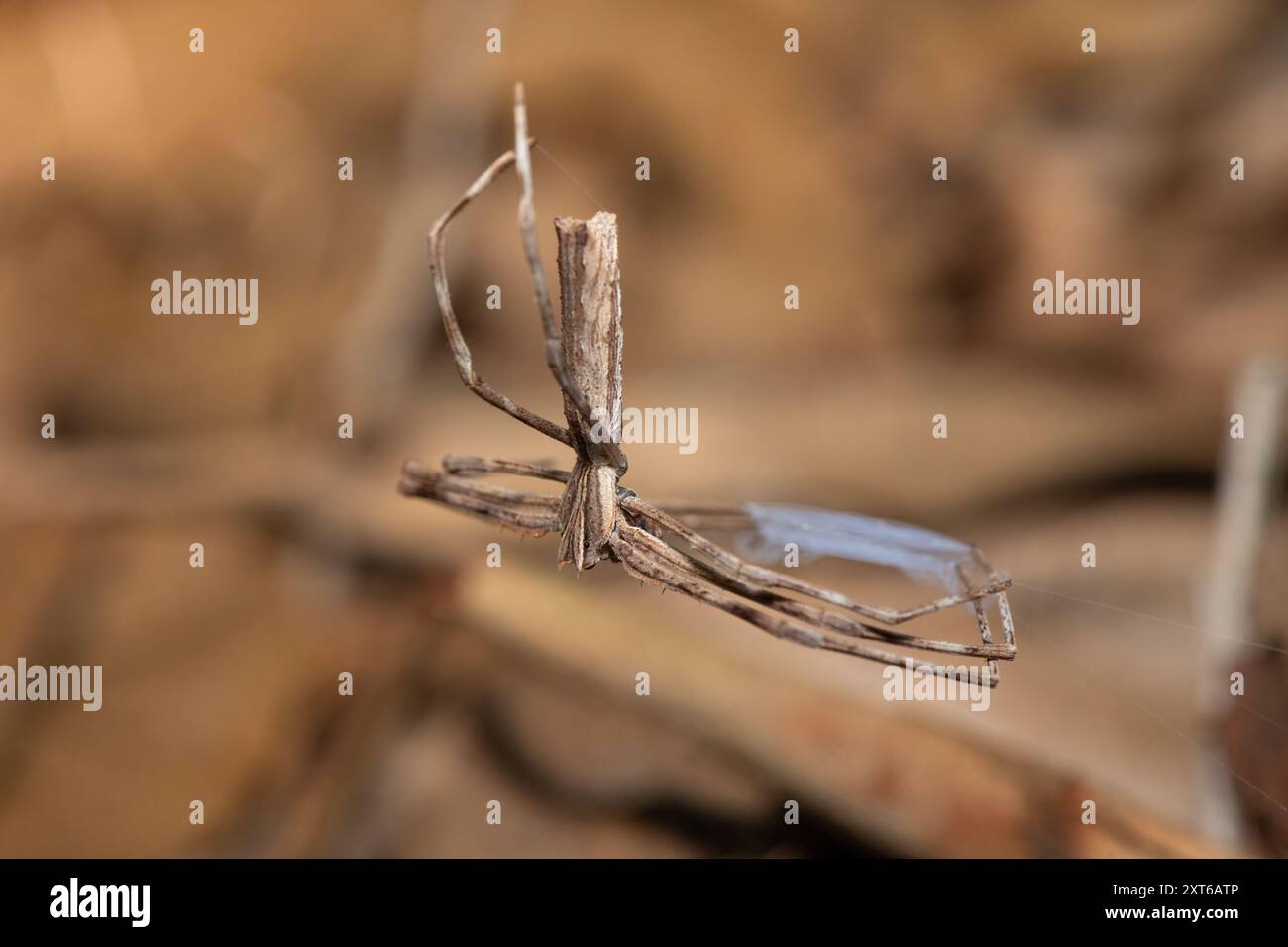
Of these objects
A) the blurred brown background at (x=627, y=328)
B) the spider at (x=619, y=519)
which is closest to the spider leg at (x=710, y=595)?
the spider at (x=619, y=519)

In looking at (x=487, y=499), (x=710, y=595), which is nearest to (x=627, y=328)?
(x=487, y=499)

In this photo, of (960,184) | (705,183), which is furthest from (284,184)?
(960,184)

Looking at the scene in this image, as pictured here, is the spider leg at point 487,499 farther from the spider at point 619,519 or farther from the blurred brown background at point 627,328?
the blurred brown background at point 627,328

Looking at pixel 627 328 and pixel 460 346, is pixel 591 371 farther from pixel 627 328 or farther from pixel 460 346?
pixel 627 328

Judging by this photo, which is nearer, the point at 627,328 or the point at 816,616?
the point at 816,616

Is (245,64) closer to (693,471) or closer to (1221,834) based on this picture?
(693,471)

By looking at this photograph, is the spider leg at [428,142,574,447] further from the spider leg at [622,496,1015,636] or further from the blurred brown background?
the blurred brown background

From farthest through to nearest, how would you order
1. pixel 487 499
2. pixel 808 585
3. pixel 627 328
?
pixel 627 328, pixel 487 499, pixel 808 585
